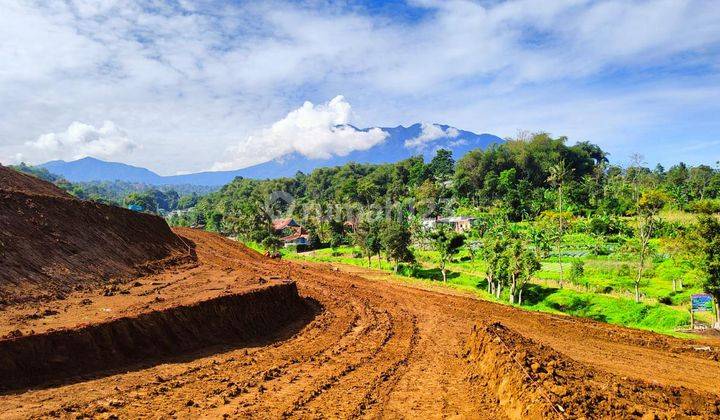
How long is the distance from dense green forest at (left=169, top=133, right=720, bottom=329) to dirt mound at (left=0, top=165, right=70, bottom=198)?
31.9m

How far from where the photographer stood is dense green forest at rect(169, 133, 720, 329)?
3972 centimetres

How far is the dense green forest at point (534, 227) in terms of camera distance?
39.7 metres

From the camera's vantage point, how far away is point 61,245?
19750 mm

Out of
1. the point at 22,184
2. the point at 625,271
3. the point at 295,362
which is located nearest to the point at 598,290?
the point at 625,271

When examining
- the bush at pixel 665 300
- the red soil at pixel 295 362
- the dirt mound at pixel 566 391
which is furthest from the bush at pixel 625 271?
the dirt mound at pixel 566 391

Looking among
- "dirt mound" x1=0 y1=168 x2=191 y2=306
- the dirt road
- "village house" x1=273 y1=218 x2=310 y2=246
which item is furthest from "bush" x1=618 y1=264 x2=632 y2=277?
"village house" x1=273 y1=218 x2=310 y2=246

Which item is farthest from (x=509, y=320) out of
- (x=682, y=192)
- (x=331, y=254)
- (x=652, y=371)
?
(x=682, y=192)

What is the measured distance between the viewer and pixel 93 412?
932cm

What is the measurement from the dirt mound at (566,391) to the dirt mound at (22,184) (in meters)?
25.0

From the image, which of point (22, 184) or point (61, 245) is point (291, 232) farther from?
point (61, 245)

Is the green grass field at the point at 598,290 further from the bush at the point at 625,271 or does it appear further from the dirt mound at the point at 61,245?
the dirt mound at the point at 61,245

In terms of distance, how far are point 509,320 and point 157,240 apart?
22188 mm

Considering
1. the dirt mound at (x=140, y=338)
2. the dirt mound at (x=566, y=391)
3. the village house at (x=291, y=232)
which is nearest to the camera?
the dirt mound at (x=566, y=391)

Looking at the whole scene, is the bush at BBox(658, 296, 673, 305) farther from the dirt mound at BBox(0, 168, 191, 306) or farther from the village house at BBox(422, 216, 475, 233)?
the village house at BBox(422, 216, 475, 233)
